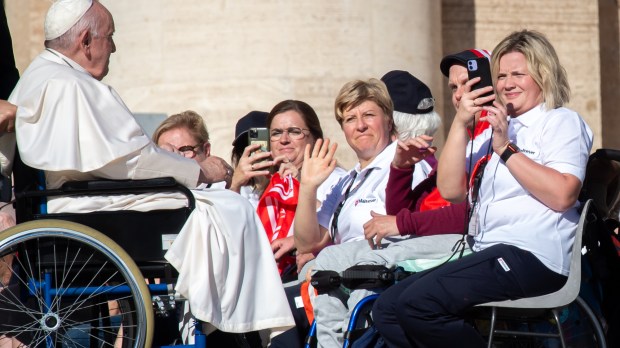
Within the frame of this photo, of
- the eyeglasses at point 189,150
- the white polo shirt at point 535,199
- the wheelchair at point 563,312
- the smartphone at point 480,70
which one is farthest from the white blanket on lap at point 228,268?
the eyeglasses at point 189,150

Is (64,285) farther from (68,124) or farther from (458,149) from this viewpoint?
(458,149)

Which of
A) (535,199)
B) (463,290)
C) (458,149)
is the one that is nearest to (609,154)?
(535,199)

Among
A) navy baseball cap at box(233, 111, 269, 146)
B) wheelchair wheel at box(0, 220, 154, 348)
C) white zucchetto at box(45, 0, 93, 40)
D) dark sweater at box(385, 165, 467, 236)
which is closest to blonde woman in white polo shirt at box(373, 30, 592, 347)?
dark sweater at box(385, 165, 467, 236)

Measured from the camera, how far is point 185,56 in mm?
9250

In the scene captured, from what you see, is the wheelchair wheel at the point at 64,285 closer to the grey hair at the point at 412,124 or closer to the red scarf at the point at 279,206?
the red scarf at the point at 279,206

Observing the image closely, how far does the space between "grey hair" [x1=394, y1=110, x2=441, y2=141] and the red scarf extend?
62 cm

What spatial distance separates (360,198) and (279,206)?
67cm

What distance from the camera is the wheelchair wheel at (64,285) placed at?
4.96 metres

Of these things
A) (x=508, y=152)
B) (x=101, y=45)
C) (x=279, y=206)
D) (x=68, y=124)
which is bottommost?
(x=279, y=206)

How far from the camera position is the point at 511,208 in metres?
4.86

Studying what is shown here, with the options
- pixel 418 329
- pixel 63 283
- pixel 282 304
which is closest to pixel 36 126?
pixel 63 283

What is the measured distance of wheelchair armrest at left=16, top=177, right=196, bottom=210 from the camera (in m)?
5.06

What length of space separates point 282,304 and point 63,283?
0.85 m

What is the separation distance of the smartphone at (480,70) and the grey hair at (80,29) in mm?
1541
